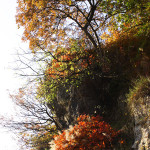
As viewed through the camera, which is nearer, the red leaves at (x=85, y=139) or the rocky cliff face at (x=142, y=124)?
the rocky cliff face at (x=142, y=124)

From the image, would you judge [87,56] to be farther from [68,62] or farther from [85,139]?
[85,139]

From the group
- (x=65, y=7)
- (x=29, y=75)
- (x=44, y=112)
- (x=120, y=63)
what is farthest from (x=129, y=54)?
(x=44, y=112)

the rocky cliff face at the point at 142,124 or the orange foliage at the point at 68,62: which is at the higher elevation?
the orange foliage at the point at 68,62

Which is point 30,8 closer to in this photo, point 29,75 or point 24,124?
point 29,75

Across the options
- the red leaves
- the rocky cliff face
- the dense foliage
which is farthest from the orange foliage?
the rocky cliff face

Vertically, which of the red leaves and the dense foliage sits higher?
the dense foliage

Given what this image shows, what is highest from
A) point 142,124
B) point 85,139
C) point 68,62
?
point 68,62

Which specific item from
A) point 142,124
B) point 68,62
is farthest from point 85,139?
point 68,62

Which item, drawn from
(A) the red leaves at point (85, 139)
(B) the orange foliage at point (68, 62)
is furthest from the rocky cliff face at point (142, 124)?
(B) the orange foliage at point (68, 62)

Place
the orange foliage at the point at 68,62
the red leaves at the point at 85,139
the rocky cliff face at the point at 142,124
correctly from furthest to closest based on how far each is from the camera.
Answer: the orange foliage at the point at 68,62, the red leaves at the point at 85,139, the rocky cliff face at the point at 142,124

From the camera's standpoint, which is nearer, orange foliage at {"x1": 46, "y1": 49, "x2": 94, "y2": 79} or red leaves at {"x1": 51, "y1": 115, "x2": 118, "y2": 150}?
red leaves at {"x1": 51, "y1": 115, "x2": 118, "y2": 150}

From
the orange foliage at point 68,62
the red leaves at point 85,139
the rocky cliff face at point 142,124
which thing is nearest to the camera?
the rocky cliff face at point 142,124

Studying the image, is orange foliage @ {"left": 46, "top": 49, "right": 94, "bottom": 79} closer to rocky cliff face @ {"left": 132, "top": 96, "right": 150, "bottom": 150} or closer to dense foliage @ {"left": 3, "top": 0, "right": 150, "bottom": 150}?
dense foliage @ {"left": 3, "top": 0, "right": 150, "bottom": 150}

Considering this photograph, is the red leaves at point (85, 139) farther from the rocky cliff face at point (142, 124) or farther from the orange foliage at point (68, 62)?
the orange foliage at point (68, 62)
